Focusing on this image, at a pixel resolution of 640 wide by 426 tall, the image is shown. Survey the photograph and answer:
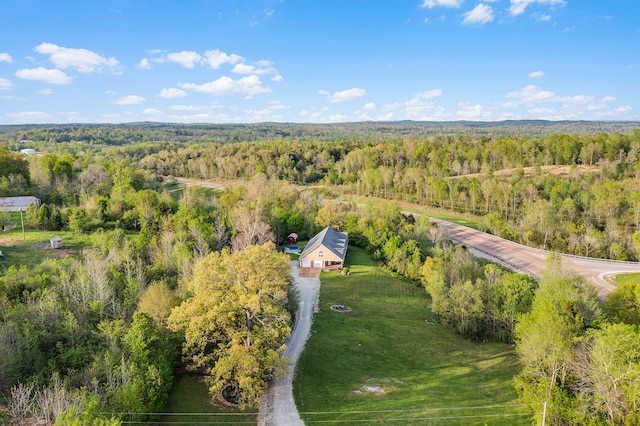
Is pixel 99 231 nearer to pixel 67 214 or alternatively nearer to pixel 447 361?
pixel 67 214

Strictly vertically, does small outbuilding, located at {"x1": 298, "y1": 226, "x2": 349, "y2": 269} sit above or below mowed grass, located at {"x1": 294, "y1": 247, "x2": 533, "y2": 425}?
above

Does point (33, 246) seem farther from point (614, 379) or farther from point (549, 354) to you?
point (614, 379)

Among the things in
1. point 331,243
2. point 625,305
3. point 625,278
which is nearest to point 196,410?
point 625,305

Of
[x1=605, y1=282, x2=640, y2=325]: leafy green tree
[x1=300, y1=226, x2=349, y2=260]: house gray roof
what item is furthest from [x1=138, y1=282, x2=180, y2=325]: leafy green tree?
[x1=605, y1=282, x2=640, y2=325]: leafy green tree

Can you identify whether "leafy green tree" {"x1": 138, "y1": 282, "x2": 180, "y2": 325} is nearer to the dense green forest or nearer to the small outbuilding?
the dense green forest

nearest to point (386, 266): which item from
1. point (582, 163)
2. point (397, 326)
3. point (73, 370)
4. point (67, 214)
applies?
point (397, 326)

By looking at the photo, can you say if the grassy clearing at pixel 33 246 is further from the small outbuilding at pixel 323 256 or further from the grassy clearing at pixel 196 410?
the grassy clearing at pixel 196 410
